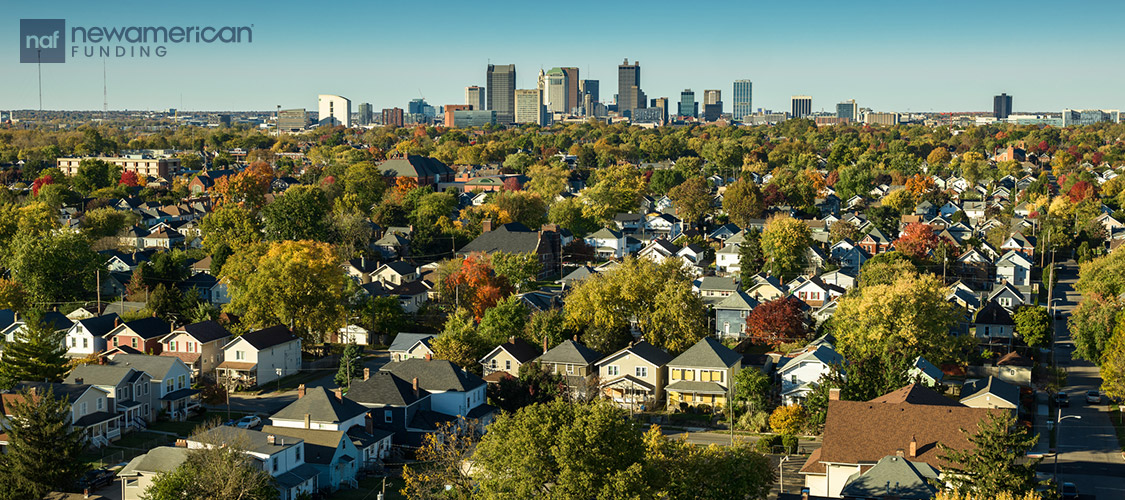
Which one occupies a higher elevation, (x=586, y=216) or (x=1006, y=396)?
(x=586, y=216)

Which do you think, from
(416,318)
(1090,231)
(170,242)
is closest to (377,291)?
(416,318)

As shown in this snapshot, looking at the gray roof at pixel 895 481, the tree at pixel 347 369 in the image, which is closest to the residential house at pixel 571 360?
the tree at pixel 347 369

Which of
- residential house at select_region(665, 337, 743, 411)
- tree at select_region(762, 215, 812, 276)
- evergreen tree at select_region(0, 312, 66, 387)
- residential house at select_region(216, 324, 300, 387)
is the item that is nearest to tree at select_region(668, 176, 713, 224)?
tree at select_region(762, 215, 812, 276)

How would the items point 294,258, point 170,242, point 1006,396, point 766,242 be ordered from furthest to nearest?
point 170,242 < point 766,242 < point 294,258 < point 1006,396

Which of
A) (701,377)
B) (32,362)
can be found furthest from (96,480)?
(701,377)

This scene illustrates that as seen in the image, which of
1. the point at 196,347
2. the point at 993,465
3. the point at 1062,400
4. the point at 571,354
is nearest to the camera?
the point at 993,465

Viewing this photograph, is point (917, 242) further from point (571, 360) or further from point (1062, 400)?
point (571, 360)

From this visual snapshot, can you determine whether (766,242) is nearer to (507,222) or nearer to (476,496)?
(507,222)
